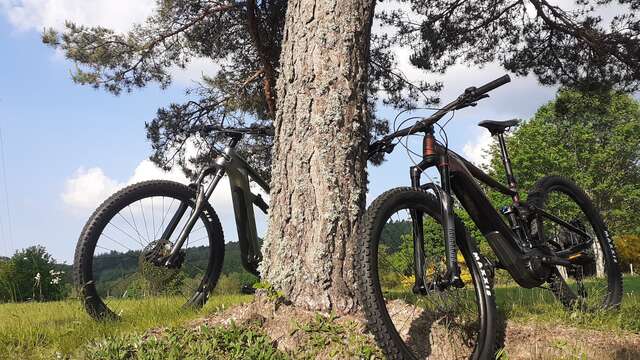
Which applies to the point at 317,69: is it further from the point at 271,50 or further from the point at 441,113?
the point at 271,50

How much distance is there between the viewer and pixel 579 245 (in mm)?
4820

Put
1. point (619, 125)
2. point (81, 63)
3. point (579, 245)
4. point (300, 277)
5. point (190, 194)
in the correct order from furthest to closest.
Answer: point (619, 125) → point (81, 63) → point (579, 245) → point (190, 194) → point (300, 277)

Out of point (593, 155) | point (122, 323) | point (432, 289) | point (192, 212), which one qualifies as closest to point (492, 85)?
point (432, 289)

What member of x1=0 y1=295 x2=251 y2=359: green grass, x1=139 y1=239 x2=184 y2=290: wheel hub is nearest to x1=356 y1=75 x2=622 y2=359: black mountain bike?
x1=0 y1=295 x2=251 y2=359: green grass

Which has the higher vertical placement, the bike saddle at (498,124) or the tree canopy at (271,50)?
the tree canopy at (271,50)

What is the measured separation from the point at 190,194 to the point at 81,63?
Answer: 7699mm

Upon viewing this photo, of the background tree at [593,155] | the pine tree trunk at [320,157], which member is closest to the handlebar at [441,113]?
the pine tree trunk at [320,157]

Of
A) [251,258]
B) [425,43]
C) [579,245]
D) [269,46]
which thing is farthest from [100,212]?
[425,43]

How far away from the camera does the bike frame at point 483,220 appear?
354 centimetres

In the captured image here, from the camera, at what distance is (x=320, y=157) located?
12.2 feet

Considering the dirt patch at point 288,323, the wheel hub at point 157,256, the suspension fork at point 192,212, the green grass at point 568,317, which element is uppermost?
the suspension fork at point 192,212

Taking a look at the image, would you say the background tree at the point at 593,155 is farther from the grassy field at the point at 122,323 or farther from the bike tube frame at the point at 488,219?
the bike tube frame at the point at 488,219

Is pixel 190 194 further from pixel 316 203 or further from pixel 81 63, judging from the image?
pixel 81 63

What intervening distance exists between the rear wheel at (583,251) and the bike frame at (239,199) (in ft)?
7.29
